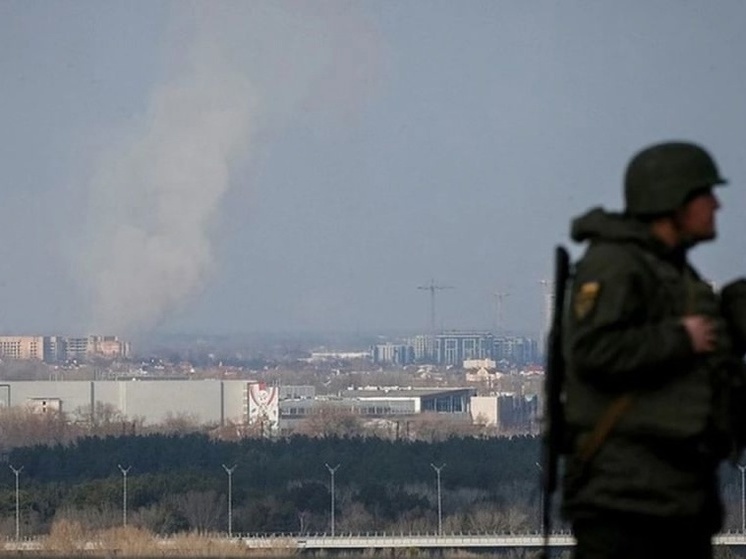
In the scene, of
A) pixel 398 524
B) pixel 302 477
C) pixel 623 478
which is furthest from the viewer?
pixel 302 477

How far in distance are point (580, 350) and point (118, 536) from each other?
119ft

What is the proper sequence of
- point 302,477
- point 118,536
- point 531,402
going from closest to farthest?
point 118,536, point 302,477, point 531,402

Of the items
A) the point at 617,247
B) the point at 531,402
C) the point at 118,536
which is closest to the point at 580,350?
the point at 617,247

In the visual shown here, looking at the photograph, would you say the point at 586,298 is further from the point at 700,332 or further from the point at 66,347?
the point at 66,347

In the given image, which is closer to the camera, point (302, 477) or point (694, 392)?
point (694, 392)

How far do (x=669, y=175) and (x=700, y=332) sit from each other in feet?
1.07

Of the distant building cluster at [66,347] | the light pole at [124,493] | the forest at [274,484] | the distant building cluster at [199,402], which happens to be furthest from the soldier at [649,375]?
the distant building cluster at [66,347]

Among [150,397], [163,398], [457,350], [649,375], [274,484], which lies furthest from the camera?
[457,350]

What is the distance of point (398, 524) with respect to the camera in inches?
2611

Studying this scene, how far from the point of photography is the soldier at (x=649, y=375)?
13.7 feet

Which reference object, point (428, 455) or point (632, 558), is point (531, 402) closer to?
point (428, 455)

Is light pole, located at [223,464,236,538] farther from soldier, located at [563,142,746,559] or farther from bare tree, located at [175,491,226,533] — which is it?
soldier, located at [563,142,746,559]

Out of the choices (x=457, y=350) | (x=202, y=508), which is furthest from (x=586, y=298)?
(x=457, y=350)

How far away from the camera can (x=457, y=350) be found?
181 m
